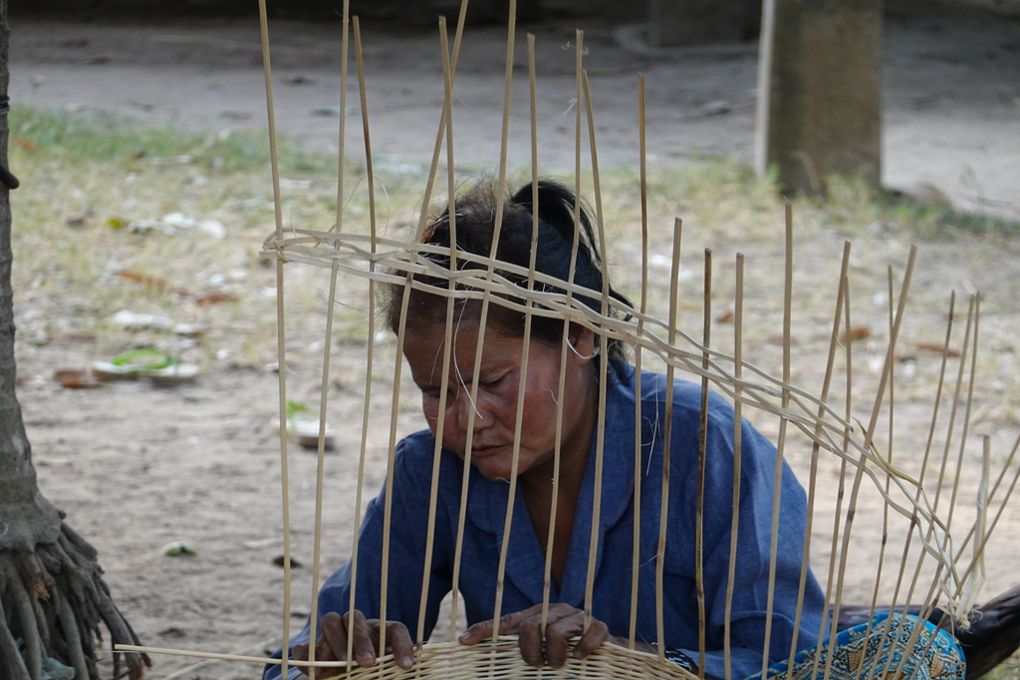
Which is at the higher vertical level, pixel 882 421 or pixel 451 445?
pixel 451 445

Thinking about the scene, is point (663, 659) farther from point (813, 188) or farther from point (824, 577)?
point (813, 188)

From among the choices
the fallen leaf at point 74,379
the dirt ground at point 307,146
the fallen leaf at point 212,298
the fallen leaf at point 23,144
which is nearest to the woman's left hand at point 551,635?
the dirt ground at point 307,146

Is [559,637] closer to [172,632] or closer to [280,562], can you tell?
[172,632]

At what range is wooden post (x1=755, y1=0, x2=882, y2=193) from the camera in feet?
15.0

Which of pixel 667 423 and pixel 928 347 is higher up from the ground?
pixel 667 423

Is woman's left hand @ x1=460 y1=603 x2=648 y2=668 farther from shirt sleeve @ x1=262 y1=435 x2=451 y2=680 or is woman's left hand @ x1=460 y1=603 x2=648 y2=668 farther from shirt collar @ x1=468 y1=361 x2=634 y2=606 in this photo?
shirt sleeve @ x1=262 y1=435 x2=451 y2=680

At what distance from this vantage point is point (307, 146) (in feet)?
17.3

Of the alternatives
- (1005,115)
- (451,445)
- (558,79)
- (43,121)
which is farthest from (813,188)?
(451,445)

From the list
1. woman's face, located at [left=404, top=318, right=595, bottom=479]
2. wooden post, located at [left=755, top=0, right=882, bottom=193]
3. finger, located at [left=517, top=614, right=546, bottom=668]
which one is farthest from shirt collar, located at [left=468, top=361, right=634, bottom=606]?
wooden post, located at [left=755, top=0, right=882, bottom=193]

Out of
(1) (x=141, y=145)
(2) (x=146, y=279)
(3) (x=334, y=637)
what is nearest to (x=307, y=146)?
(1) (x=141, y=145)

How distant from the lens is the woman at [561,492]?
1459 millimetres

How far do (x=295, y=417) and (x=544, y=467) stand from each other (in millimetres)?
1413

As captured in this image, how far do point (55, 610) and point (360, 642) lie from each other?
54 cm

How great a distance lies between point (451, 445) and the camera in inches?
58.1
